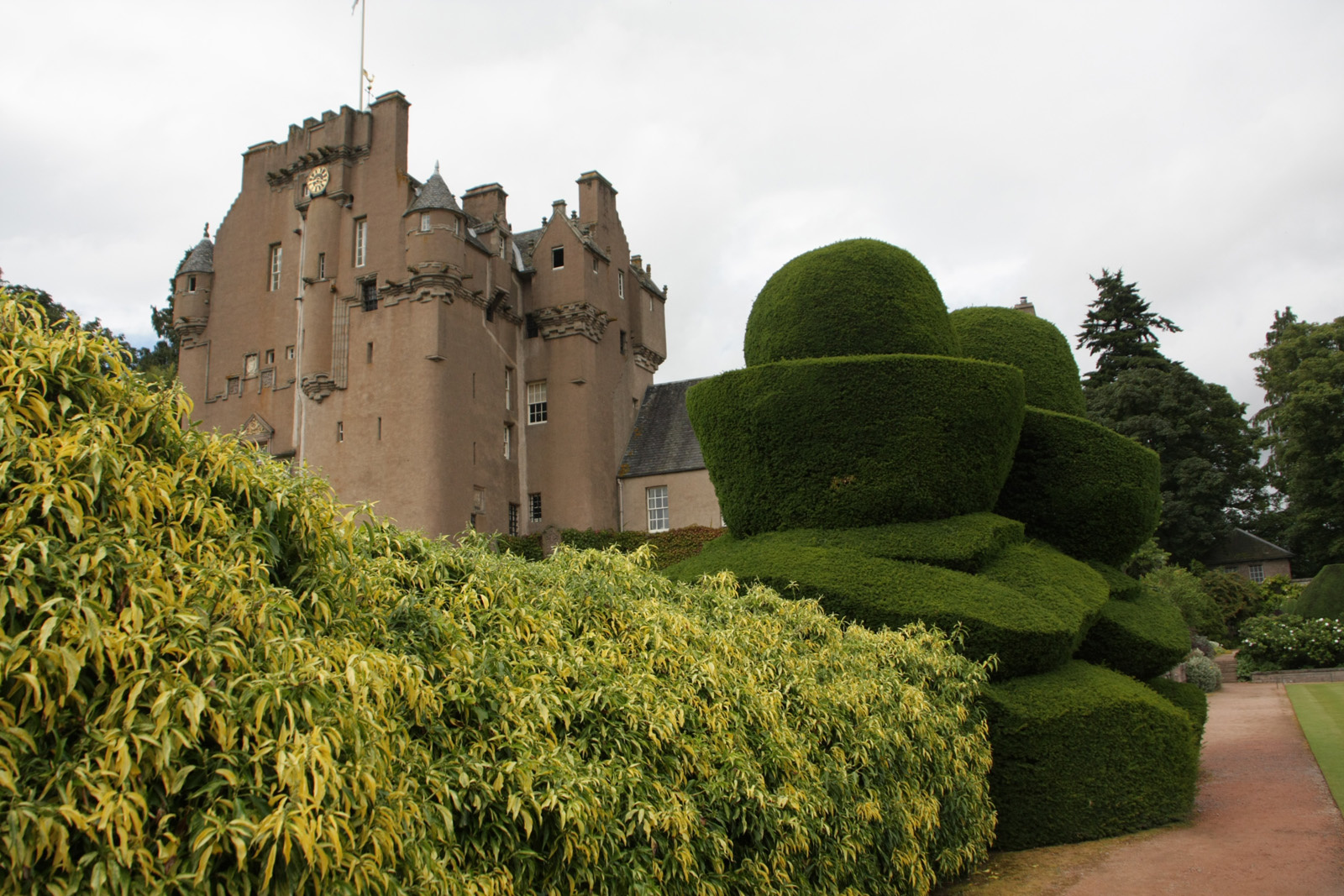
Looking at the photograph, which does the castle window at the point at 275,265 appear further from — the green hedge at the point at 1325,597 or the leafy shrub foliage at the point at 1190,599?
the green hedge at the point at 1325,597

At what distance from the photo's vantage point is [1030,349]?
49.5 feet

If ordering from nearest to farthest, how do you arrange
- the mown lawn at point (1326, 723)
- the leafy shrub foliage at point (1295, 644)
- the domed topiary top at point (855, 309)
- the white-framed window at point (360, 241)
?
1. the domed topiary top at point (855, 309)
2. the mown lawn at point (1326, 723)
3. the leafy shrub foliage at point (1295, 644)
4. the white-framed window at point (360, 241)

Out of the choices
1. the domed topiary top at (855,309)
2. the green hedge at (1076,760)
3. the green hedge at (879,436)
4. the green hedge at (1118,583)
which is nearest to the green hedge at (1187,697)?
the green hedge at (1118,583)

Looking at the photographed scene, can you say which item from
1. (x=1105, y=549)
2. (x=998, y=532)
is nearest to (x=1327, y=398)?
(x=1105, y=549)

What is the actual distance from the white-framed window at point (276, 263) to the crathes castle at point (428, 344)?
7 cm

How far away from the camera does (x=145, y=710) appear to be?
9.88 ft

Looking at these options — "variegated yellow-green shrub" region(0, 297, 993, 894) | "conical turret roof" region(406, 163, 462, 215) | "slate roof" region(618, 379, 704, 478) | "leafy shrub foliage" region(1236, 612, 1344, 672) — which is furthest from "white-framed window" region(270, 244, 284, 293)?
"leafy shrub foliage" region(1236, 612, 1344, 672)

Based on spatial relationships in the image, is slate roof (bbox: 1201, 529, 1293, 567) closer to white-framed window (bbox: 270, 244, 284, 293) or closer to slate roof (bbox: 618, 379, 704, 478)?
slate roof (bbox: 618, 379, 704, 478)

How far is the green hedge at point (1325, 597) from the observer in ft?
98.0

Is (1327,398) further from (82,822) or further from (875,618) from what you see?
(82,822)

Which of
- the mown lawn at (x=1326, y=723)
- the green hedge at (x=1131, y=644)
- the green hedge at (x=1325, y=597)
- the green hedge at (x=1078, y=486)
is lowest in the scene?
the mown lawn at (x=1326, y=723)

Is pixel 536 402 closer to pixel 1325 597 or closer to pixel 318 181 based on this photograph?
pixel 318 181

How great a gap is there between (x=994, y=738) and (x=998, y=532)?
2.84 metres

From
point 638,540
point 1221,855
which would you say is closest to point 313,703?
point 1221,855
